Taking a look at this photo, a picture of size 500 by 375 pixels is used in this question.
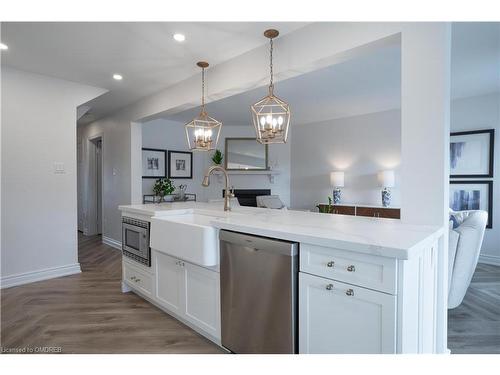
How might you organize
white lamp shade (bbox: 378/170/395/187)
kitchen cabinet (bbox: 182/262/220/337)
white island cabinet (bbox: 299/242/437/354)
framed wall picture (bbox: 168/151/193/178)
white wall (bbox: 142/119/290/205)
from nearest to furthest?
white island cabinet (bbox: 299/242/437/354), kitchen cabinet (bbox: 182/262/220/337), white lamp shade (bbox: 378/170/395/187), framed wall picture (bbox: 168/151/193/178), white wall (bbox: 142/119/290/205)

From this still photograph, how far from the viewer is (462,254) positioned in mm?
2654

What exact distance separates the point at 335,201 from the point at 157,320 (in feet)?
13.6

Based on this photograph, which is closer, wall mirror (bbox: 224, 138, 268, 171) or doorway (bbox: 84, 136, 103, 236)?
doorway (bbox: 84, 136, 103, 236)

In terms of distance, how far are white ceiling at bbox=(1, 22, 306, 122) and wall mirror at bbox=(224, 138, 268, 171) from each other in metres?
3.04

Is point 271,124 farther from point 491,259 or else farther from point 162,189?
point 491,259

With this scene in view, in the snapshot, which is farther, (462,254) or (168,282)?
(462,254)

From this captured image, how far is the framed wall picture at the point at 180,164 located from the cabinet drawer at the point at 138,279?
3174 millimetres

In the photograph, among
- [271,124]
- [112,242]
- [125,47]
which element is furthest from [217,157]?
[271,124]

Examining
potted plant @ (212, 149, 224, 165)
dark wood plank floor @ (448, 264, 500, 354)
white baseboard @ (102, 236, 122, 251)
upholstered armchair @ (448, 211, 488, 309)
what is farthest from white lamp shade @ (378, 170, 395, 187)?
white baseboard @ (102, 236, 122, 251)

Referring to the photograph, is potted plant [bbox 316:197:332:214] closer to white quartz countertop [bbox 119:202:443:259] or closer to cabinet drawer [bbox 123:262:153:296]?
white quartz countertop [bbox 119:202:443:259]

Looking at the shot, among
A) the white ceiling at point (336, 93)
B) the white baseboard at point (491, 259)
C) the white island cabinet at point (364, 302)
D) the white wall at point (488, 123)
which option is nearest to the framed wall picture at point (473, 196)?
the white wall at point (488, 123)

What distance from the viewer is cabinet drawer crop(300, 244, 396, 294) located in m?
1.20

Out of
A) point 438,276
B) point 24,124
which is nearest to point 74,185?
point 24,124

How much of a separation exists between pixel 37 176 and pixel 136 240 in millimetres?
1706
